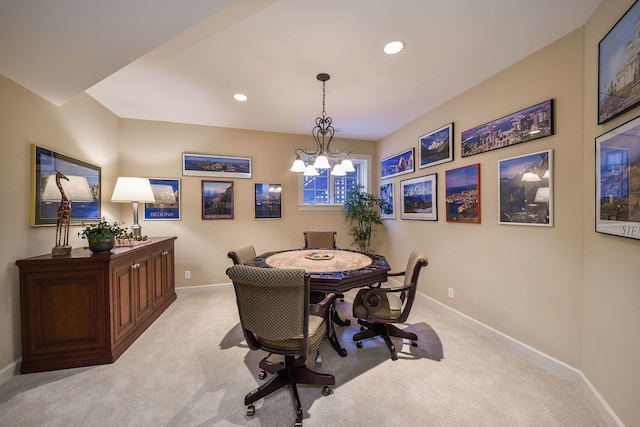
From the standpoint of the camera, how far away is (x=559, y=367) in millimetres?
1981

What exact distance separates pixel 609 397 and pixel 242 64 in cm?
371

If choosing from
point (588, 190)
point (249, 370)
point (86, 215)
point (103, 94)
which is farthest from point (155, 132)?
point (588, 190)

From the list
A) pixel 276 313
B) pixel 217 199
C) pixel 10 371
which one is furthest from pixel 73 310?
pixel 217 199

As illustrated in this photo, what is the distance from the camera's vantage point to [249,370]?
2.04m

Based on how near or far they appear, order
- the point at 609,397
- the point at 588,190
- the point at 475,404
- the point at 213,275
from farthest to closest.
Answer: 1. the point at 213,275
2. the point at 588,190
3. the point at 475,404
4. the point at 609,397

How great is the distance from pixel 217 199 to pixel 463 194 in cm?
362

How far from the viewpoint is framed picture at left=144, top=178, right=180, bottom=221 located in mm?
3793

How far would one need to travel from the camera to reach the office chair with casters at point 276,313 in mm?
1409

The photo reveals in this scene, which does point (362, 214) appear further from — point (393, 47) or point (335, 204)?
point (393, 47)

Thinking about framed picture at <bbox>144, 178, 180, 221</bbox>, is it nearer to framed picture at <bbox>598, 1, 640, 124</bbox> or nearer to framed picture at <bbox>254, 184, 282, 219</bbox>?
framed picture at <bbox>254, 184, 282, 219</bbox>

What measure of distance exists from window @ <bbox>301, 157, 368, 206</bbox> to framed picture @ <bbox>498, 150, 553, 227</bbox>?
2515 mm

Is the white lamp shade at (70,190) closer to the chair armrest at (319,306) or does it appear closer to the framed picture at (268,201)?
the framed picture at (268,201)

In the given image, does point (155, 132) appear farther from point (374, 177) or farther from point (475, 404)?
point (475, 404)

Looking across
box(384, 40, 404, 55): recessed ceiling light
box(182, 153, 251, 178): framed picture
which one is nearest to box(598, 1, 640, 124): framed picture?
box(384, 40, 404, 55): recessed ceiling light
